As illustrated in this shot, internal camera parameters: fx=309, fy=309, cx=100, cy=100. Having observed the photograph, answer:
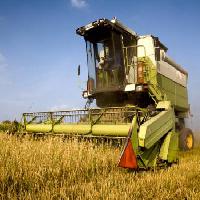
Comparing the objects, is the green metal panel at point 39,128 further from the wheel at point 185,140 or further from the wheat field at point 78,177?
the wheel at point 185,140

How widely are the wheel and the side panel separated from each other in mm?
1054

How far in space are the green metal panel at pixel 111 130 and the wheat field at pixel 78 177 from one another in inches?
12.0

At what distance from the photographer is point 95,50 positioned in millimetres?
8023

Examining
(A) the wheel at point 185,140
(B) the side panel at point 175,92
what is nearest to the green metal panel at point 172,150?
(A) the wheel at point 185,140

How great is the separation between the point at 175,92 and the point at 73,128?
4802 millimetres

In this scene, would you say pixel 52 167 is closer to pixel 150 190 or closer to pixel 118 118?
pixel 150 190

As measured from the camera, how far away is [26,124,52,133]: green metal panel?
6.17 metres

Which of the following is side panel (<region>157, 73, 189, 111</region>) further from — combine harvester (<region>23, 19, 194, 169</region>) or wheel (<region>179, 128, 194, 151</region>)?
wheel (<region>179, 128, 194, 151</region>)

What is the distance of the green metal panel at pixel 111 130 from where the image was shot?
470 cm

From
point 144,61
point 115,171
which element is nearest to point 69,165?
point 115,171

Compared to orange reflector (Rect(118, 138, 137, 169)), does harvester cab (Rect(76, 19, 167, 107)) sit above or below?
above

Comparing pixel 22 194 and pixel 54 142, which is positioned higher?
pixel 54 142

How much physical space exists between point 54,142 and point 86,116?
102 centimetres

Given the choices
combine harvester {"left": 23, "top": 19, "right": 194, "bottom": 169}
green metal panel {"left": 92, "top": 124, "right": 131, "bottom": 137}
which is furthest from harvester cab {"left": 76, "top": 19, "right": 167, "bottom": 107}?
green metal panel {"left": 92, "top": 124, "right": 131, "bottom": 137}
